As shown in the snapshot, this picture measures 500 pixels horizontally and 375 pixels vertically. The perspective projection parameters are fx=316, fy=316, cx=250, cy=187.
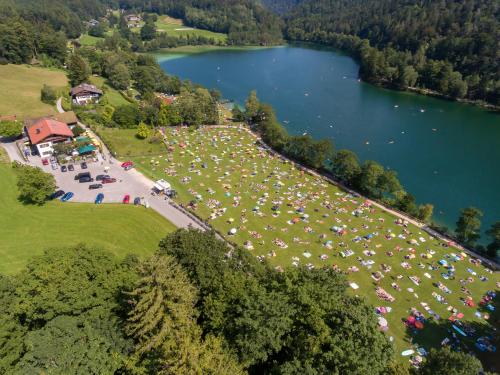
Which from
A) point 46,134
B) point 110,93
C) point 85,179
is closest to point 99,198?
point 85,179

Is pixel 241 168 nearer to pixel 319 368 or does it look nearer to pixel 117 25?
pixel 319 368

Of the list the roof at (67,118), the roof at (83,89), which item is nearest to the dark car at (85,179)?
the roof at (67,118)

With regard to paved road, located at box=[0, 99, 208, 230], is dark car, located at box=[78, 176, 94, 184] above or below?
above

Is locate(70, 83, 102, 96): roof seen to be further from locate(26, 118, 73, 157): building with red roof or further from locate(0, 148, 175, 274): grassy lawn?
locate(0, 148, 175, 274): grassy lawn

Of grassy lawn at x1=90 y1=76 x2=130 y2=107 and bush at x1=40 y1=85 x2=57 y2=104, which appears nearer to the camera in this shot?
bush at x1=40 y1=85 x2=57 y2=104

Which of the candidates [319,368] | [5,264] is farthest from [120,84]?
[319,368]

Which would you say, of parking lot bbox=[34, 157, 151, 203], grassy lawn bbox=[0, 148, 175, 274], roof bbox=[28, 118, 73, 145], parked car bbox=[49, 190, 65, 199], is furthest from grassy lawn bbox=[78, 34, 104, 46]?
parked car bbox=[49, 190, 65, 199]

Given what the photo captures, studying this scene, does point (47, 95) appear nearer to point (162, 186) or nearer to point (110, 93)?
point (110, 93)
